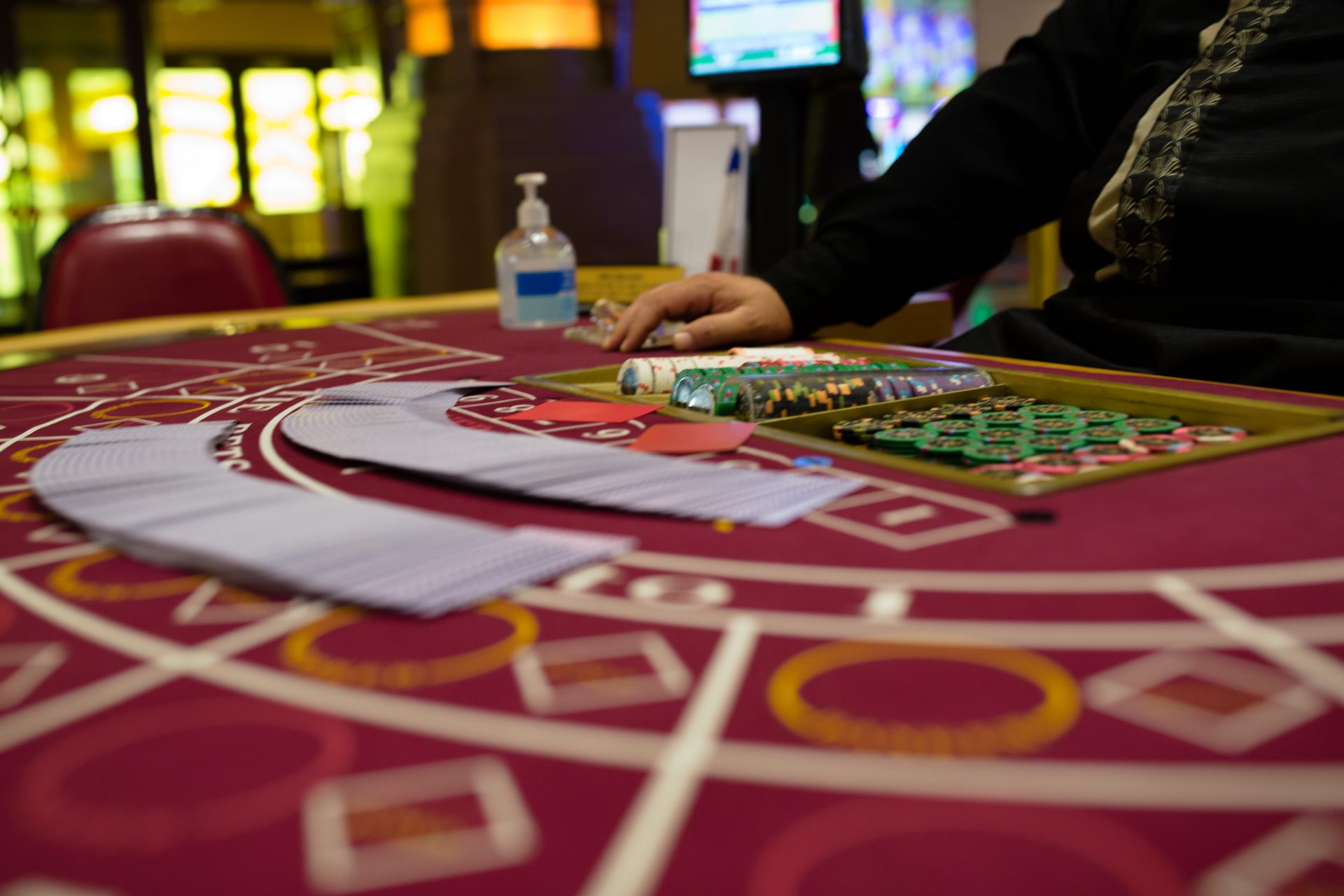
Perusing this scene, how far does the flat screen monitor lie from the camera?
217cm

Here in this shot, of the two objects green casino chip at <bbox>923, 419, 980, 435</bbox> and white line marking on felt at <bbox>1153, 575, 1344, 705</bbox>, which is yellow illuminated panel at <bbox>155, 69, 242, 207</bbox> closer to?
green casino chip at <bbox>923, 419, 980, 435</bbox>

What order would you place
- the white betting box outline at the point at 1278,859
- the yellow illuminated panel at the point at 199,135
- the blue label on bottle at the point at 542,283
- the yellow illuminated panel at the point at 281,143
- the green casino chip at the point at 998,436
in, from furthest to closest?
the yellow illuminated panel at the point at 281,143
the yellow illuminated panel at the point at 199,135
the blue label on bottle at the point at 542,283
the green casino chip at the point at 998,436
the white betting box outline at the point at 1278,859

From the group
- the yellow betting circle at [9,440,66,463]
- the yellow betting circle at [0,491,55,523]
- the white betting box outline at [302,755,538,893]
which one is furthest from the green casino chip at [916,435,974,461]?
the yellow betting circle at [9,440,66,463]

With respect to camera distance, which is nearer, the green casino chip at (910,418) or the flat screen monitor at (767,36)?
the green casino chip at (910,418)

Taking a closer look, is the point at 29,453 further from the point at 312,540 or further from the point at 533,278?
the point at 533,278

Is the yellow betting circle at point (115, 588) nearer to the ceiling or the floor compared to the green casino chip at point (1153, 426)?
nearer to the floor

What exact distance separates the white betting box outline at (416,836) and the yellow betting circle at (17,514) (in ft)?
1.34

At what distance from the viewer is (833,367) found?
3.25 ft

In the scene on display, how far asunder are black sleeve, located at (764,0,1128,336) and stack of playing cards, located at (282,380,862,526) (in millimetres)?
696

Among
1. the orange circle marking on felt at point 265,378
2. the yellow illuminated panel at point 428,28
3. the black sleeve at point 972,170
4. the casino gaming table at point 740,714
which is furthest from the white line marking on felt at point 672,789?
the yellow illuminated panel at point 428,28

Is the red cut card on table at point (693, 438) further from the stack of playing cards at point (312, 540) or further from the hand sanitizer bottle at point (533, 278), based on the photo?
the hand sanitizer bottle at point (533, 278)

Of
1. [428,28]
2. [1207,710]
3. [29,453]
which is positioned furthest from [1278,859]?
[428,28]

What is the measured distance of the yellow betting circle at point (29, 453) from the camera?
31.9 inches

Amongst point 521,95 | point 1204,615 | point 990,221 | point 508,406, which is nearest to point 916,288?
point 990,221
